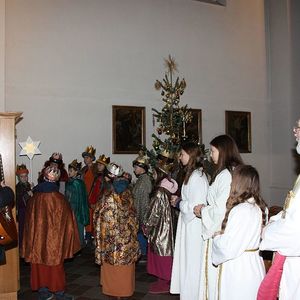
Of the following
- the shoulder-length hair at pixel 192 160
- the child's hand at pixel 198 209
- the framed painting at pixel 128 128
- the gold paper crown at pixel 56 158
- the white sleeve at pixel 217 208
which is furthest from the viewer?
the framed painting at pixel 128 128

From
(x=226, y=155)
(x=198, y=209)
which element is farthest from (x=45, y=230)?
(x=226, y=155)

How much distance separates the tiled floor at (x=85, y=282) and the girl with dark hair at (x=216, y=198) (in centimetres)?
179

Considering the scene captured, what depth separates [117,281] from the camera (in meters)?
5.65

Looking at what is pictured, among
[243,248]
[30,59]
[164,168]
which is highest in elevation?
[30,59]

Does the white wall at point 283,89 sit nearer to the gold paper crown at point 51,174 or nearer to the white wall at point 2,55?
the white wall at point 2,55

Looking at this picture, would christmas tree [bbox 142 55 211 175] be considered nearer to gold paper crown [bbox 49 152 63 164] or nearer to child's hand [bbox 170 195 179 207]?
gold paper crown [bbox 49 152 63 164]

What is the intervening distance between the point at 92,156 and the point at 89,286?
3799 mm

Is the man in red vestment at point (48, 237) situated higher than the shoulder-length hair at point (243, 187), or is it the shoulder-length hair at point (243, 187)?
the shoulder-length hair at point (243, 187)

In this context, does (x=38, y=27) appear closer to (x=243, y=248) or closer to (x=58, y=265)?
(x=58, y=265)

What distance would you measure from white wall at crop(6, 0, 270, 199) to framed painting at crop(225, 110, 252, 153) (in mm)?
191

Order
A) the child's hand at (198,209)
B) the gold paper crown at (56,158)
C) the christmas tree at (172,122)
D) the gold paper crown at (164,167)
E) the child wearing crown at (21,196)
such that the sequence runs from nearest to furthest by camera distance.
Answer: the child's hand at (198,209) → the gold paper crown at (164,167) → the child wearing crown at (21,196) → the gold paper crown at (56,158) → the christmas tree at (172,122)

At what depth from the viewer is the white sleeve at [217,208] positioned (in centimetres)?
423

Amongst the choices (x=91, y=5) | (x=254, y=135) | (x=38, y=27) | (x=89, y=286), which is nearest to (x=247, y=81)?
(x=254, y=135)

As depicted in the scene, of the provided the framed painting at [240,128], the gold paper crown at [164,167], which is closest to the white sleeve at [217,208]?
A: the gold paper crown at [164,167]
